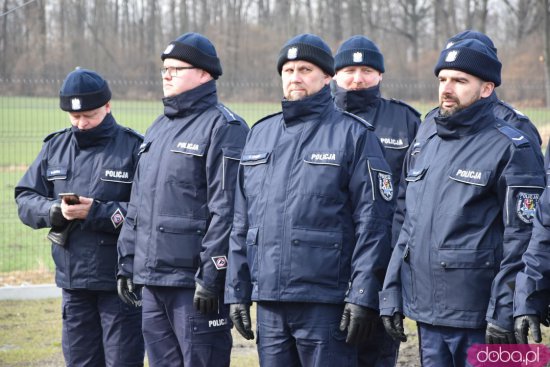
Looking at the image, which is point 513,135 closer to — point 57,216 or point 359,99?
point 359,99

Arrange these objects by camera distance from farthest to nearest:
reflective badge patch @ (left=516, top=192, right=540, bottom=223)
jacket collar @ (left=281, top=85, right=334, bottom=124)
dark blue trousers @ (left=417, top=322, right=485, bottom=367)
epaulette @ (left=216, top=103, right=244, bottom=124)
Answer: epaulette @ (left=216, top=103, right=244, bottom=124) < jacket collar @ (left=281, top=85, right=334, bottom=124) < dark blue trousers @ (left=417, top=322, right=485, bottom=367) < reflective badge patch @ (left=516, top=192, right=540, bottom=223)

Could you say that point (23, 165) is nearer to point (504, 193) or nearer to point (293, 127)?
point (293, 127)

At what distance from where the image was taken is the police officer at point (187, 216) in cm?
540

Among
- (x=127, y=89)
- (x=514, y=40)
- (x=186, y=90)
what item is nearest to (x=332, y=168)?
(x=186, y=90)

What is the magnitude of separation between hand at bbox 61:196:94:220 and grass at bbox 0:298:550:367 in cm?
226

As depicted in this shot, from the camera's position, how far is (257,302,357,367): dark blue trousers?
4691 millimetres

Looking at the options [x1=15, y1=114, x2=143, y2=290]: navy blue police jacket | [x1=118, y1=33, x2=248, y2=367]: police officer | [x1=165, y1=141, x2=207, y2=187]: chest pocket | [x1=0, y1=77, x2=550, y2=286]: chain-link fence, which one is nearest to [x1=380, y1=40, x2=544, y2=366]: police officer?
[x1=118, y1=33, x2=248, y2=367]: police officer

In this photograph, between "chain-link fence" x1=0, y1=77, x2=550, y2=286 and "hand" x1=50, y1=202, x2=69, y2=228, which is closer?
"hand" x1=50, y1=202, x2=69, y2=228

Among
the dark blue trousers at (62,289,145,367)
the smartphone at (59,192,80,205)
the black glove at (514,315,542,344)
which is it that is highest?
the smartphone at (59,192,80,205)

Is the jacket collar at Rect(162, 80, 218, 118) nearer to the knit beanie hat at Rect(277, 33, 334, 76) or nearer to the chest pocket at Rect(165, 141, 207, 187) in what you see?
the chest pocket at Rect(165, 141, 207, 187)

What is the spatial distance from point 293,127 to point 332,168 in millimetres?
391

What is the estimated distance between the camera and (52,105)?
46.8ft

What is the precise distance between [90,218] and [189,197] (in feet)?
3.30

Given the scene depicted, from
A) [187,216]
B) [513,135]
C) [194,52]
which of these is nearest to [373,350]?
[187,216]
